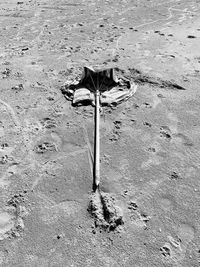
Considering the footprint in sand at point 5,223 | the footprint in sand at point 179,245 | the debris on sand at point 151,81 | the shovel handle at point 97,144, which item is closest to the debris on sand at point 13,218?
the footprint in sand at point 5,223

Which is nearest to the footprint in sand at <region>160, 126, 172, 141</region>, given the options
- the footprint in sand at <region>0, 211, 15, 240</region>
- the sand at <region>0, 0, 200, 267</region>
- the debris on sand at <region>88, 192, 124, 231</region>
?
the sand at <region>0, 0, 200, 267</region>

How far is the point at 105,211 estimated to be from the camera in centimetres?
300

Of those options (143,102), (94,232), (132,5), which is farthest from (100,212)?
(132,5)

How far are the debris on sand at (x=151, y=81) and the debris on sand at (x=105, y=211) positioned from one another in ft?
8.60

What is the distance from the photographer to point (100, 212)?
2994mm

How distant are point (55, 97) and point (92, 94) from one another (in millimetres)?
609

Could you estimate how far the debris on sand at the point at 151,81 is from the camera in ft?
16.6

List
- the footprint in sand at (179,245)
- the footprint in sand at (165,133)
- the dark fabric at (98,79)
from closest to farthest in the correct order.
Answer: the footprint in sand at (179,245)
the footprint in sand at (165,133)
the dark fabric at (98,79)

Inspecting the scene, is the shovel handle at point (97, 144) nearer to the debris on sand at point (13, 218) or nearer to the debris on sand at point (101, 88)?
the debris on sand at point (101, 88)

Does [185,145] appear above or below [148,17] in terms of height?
below

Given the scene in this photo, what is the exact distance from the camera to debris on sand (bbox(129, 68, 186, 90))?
16.6 feet

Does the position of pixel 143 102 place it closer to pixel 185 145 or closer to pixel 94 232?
pixel 185 145

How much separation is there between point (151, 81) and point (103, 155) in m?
2.10

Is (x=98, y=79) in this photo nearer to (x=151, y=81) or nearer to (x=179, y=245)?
(x=151, y=81)
